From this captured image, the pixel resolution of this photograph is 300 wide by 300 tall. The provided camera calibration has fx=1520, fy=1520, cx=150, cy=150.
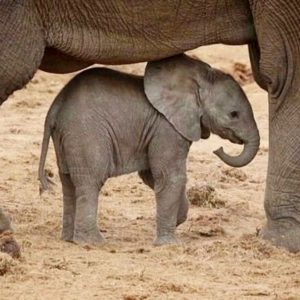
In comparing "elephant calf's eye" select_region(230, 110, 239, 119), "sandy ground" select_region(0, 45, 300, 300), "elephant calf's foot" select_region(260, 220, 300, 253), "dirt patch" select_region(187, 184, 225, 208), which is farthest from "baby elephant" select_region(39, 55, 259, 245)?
"dirt patch" select_region(187, 184, 225, 208)

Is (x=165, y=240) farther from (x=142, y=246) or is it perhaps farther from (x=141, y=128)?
(x=141, y=128)

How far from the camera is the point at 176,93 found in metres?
7.66

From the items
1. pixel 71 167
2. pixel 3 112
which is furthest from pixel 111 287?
pixel 3 112

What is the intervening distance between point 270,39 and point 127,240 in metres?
1.31

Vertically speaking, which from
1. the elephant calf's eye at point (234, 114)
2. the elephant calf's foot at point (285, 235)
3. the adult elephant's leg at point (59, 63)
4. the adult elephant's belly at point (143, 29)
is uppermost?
the adult elephant's belly at point (143, 29)

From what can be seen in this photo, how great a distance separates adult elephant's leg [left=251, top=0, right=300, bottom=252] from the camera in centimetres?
746

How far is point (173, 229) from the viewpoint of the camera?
767 centimetres

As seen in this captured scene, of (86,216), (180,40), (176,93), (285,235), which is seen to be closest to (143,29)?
(180,40)

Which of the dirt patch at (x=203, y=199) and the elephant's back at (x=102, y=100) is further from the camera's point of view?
the dirt patch at (x=203, y=199)

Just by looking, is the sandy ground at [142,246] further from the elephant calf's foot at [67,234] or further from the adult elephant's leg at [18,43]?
the adult elephant's leg at [18,43]

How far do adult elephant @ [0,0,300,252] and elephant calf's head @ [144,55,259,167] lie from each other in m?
0.11

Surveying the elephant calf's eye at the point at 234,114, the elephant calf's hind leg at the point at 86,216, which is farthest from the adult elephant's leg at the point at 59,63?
the elephant calf's eye at the point at 234,114

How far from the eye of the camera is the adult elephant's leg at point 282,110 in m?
7.46

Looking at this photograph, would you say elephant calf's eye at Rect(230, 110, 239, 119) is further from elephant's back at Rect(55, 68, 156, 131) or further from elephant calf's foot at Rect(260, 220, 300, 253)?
elephant calf's foot at Rect(260, 220, 300, 253)
